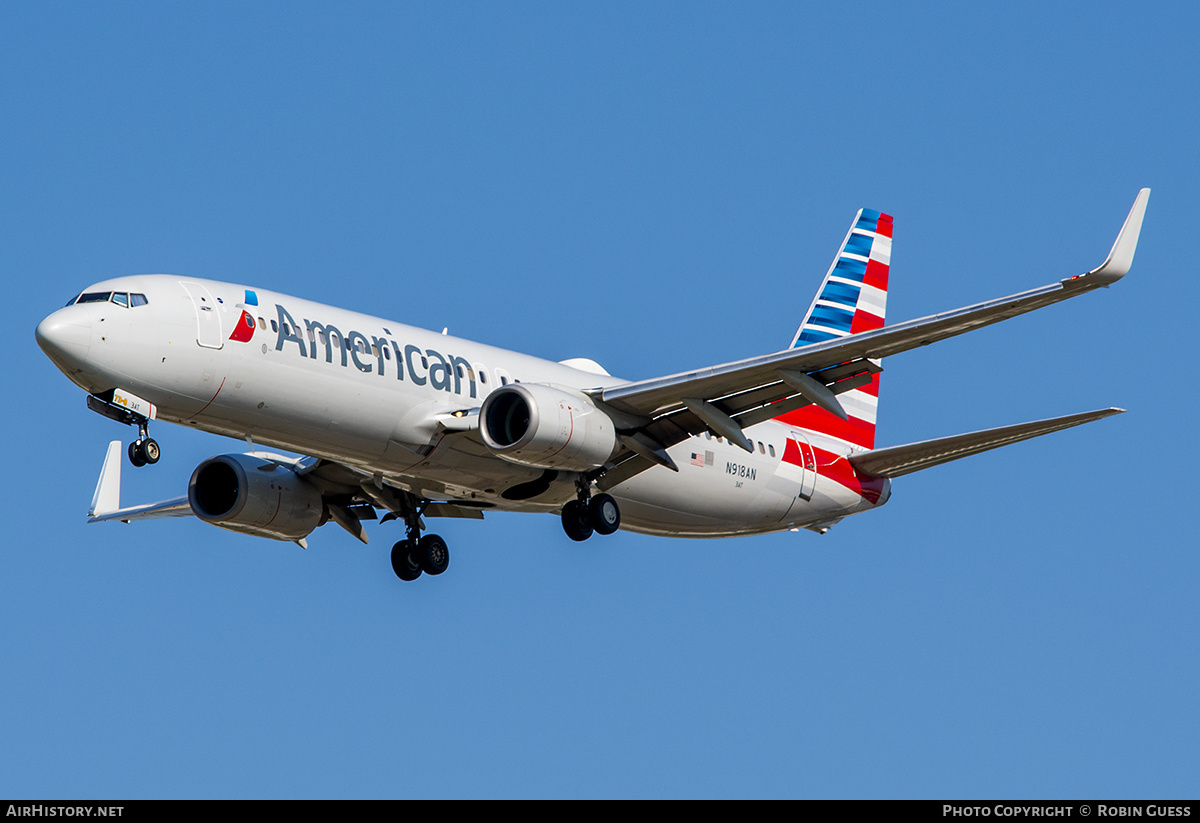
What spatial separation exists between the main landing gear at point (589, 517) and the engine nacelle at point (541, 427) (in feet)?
5.42

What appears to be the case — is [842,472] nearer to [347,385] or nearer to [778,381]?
[778,381]

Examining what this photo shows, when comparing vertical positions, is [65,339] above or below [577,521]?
above

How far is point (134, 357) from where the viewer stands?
27531mm

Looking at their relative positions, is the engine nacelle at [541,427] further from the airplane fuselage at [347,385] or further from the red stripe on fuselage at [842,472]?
the red stripe on fuselage at [842,472]

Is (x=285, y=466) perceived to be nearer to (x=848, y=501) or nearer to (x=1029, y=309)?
(x=848, y=501)

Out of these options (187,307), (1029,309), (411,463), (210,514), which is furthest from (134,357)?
(1029,309)

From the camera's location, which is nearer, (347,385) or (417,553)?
(347,385)

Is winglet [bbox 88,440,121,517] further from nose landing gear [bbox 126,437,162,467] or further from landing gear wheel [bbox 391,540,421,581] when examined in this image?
nose landing gear [bbox 126,437,162,467]

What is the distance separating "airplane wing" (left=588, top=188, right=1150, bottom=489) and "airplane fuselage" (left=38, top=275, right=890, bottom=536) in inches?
65.4

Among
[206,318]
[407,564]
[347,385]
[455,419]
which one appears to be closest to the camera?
[206,318]

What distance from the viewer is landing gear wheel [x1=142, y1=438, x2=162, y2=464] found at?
27766mm

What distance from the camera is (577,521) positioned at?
1292 inches

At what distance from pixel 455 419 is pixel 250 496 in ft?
22.3

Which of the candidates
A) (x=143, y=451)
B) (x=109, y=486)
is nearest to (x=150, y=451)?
(x=143, y=451)
